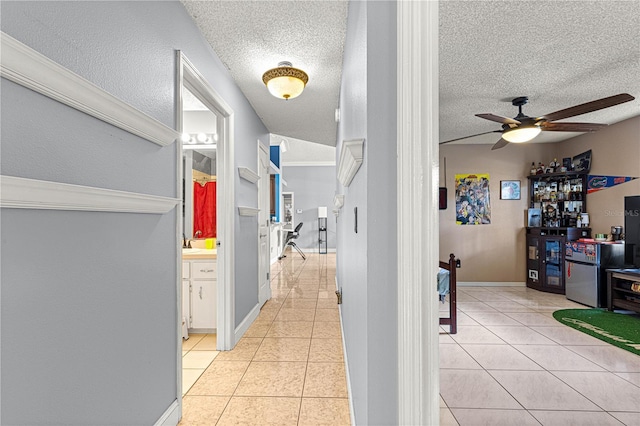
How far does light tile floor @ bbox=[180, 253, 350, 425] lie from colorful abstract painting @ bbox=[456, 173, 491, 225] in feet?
10.1

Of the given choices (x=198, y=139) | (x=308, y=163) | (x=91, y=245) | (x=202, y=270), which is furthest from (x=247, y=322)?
(x=308, y=163)

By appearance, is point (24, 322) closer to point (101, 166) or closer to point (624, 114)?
point (101, 166)

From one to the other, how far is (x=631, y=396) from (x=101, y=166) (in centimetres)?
327

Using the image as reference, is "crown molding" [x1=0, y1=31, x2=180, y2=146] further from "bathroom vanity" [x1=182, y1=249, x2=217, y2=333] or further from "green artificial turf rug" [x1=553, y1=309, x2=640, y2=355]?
"green artificial turf rug" [x1=553, y1=309, x2=640, y2=355]

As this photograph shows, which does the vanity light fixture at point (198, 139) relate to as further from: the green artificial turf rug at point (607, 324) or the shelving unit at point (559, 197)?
the shelving unit at point (559, 197)

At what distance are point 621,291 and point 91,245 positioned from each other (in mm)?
5291

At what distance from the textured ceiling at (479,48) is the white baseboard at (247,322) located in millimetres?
2230

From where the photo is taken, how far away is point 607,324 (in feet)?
11.1

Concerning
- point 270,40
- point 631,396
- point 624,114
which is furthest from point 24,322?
point 624,114

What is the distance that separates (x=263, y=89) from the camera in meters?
2.93

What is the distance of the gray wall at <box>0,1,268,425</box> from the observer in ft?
2.79

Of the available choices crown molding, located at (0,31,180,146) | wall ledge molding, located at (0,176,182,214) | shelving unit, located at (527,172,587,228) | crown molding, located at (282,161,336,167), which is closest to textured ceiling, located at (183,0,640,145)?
crown molding, located at (0,31,180,146)

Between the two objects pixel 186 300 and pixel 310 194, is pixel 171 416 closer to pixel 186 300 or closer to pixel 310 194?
pixel 186 300

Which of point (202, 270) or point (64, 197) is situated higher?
point (64, 197)
